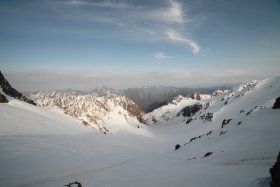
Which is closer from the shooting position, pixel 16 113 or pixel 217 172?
pixel 217 172

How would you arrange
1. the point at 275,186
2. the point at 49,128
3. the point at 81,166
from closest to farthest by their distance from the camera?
1. the point at 275,186
2. the point at 81,166
3. the point at 49,128

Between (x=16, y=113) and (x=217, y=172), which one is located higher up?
(x=16, y=113)

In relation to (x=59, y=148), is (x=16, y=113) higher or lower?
higher

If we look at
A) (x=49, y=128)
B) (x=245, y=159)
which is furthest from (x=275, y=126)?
(x=49, y=128)

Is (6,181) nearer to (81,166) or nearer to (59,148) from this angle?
(81,166)

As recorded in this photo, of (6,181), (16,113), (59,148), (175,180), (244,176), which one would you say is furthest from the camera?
(16,113)

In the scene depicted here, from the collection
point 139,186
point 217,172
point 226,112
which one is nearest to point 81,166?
point 139,186

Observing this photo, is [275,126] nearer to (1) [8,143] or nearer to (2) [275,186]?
(2) [275,186]

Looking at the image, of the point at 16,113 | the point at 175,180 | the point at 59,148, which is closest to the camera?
the point at 175,180

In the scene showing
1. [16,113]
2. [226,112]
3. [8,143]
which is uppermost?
[16,113]
